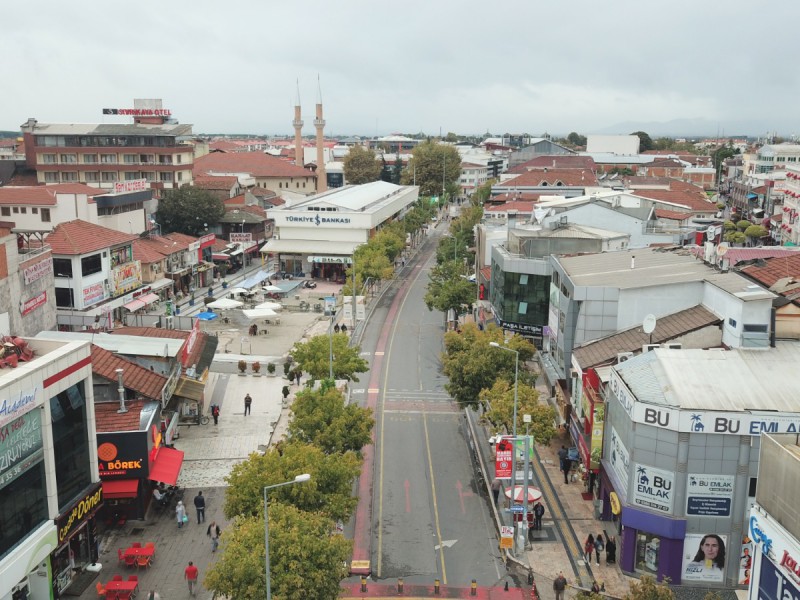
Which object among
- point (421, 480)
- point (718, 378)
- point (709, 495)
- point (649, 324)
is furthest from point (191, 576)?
point (649, 324)

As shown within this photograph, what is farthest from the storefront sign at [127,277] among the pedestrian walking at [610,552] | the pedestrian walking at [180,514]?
the pedestrian walking at [610,552]

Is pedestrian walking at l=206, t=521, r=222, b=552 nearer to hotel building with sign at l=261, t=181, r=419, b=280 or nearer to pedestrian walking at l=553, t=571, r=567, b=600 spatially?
pedestrian walking at l=553, t=571, r=567, b=600

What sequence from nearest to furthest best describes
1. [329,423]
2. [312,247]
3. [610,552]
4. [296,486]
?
1. [296,486]
2. [610,552]
3. [329,423]
4. [312,247]

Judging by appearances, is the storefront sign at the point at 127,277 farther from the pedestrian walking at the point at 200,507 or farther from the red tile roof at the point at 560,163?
the red tile roof at the point at 560,163

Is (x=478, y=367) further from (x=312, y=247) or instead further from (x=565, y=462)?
(x=312, y=247)

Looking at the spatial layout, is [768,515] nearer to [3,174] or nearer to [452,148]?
[3,174]
